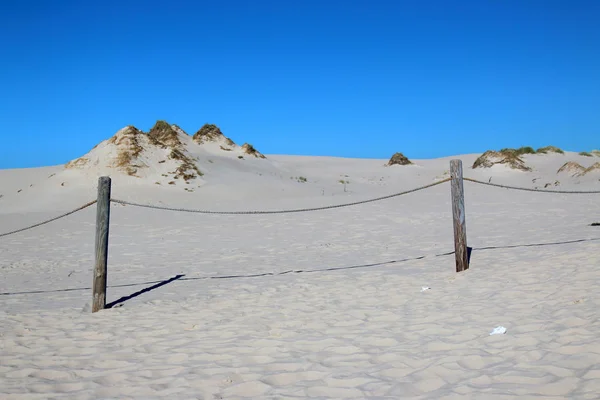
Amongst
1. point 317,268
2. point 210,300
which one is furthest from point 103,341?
point 317,268

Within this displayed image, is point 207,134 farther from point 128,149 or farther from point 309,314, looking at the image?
point 309,314

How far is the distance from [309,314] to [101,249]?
2.51 meters

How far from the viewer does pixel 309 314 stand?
507 centimetres

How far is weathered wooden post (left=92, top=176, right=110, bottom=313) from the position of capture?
5555mm

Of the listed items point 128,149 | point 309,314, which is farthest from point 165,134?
point 309,314

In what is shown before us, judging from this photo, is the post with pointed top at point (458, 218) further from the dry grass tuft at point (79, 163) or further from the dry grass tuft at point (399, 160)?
the dry grass tuft at point (399, 160)

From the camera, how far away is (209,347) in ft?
13.6

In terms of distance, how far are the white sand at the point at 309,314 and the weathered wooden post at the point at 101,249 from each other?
199 millimetres

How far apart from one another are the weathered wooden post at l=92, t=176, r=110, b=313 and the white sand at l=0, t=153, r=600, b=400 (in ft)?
0.65

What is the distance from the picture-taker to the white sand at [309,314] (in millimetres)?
3287

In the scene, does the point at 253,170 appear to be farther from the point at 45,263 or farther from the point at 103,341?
the point at 103,341

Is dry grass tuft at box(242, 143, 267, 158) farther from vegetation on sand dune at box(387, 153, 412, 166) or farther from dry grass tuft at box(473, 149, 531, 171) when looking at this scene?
dry grass tuft at box(473, 149, 531, 171)

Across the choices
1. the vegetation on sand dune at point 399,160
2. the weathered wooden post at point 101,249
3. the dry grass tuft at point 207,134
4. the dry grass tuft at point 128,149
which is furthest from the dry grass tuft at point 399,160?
the weathered wooden post at point 101,249

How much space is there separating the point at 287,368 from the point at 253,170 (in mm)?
22375
